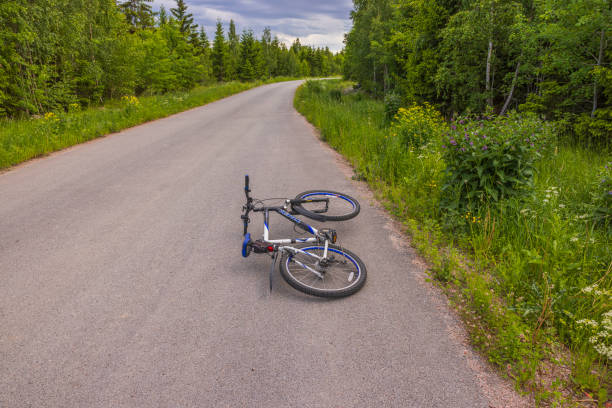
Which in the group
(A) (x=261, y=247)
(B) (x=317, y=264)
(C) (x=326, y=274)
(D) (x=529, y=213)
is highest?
(D) (x=529, y=213)

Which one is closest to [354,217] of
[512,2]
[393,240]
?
[393,240]

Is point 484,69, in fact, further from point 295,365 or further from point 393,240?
point 295,365

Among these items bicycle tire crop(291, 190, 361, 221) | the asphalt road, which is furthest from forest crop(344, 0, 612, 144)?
the asphalt road

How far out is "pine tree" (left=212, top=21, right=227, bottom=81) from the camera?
210 feet

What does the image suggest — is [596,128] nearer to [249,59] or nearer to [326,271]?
[326,271]

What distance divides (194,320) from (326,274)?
1.39 m

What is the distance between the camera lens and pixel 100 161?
8.34 metres

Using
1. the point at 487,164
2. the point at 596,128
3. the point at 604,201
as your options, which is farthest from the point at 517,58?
the point at 487,164

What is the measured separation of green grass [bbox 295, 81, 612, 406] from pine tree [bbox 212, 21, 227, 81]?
6716cm

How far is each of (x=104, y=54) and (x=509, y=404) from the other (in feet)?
86.9

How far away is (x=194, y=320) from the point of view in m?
2.99

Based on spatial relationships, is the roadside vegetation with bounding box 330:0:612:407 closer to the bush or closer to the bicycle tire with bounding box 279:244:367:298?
the bush

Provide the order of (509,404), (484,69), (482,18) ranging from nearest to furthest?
(509,404)
(482,18)
(484,69)

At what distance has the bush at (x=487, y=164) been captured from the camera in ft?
13.6
